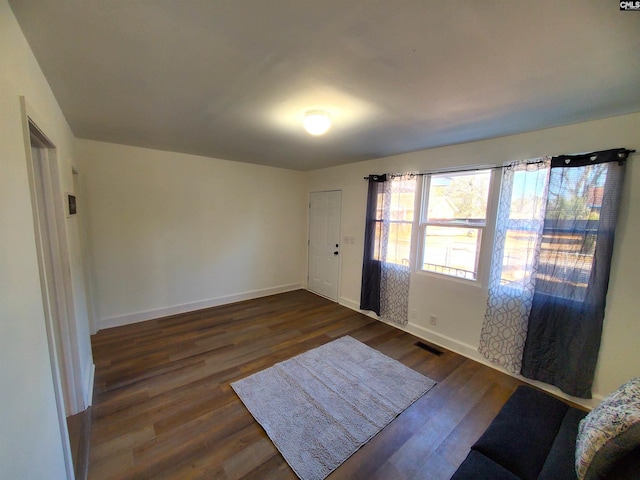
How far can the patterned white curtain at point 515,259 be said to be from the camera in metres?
2.29

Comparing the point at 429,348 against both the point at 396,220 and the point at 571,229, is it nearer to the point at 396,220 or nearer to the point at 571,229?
the point at 396,220

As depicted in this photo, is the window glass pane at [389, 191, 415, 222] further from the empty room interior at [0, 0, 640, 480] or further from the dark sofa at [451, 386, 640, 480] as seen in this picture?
the dark sofa at [451, 386, 640, 480]

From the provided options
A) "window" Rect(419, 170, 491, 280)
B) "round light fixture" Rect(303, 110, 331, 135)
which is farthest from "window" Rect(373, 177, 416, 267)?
"round light fixture" Rect(303, 110, 331, 135)

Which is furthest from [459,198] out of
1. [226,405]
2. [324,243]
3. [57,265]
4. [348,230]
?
[57,265]

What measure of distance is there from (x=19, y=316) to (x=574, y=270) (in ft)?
11.5

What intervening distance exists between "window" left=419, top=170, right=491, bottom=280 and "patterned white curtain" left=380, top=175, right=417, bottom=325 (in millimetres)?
204

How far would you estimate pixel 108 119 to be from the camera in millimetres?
2244

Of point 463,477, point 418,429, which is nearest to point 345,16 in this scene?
point 463,477

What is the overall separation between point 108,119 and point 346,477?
342cm

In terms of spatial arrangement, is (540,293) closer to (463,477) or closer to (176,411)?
(463,477)

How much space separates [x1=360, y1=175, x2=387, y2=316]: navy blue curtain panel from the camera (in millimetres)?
3574

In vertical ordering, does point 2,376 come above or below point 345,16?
below

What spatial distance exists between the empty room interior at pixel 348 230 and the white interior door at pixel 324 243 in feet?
1.24

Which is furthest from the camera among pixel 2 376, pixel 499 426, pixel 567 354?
pixel 567 354
